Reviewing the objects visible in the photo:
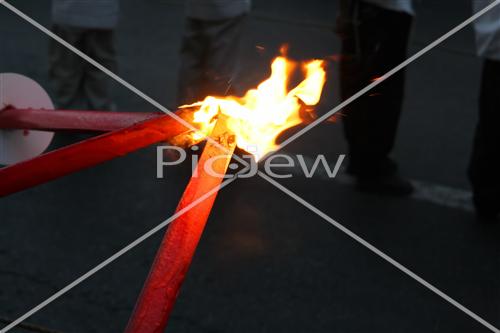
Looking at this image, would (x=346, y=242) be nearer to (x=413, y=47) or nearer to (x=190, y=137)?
(x=190, y=137)

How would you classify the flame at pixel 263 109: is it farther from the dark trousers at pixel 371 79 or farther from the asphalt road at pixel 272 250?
the dark trousers at pixel 371 79

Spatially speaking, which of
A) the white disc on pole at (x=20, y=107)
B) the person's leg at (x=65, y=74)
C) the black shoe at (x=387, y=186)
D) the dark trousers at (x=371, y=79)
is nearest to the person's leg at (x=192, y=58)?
the person's leg at (x=65, y=74)

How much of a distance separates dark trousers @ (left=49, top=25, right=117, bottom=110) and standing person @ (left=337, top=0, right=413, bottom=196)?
1192 mm

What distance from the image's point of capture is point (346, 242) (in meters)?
3.15

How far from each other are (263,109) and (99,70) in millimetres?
2707

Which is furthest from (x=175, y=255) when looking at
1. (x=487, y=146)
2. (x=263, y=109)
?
(x=487, y=146)

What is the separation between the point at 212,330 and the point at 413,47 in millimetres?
3841

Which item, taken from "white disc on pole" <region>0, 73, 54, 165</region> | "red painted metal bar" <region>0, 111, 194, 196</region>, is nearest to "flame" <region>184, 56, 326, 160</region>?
"red painted metal bar" <region>0, 111, 194, 196</region>

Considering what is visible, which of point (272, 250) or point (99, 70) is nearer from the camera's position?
point (272, 250)

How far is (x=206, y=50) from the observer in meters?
3.97

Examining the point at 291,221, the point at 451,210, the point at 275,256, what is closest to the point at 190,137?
the point at 275,256

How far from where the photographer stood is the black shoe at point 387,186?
363 centimetres

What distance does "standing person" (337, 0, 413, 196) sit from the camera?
343cm

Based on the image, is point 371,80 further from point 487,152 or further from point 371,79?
point 487,152
